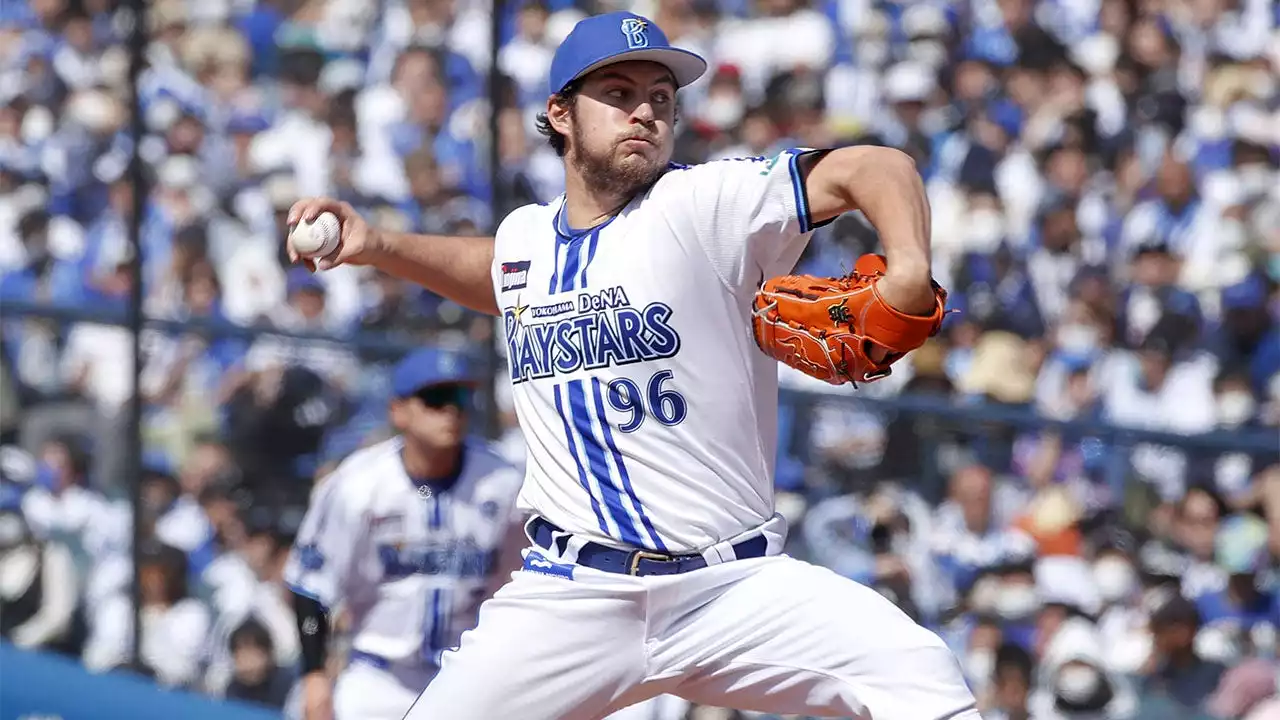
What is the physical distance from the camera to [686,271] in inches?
135

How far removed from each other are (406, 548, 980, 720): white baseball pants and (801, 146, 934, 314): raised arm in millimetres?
728

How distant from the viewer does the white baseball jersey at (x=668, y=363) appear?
11.2 feet

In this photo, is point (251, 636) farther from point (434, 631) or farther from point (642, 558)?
point (642, 558)

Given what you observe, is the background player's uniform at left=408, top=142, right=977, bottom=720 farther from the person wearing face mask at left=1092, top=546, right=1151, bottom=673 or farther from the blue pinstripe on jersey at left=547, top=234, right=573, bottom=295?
the person wearing face mask at left=1092, top=546, right=1151, bottom=673

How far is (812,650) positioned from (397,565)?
7.24ft

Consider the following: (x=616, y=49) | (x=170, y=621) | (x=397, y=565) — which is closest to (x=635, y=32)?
(x=616, y=49)

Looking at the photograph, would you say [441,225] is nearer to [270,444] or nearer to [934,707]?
[270,444]

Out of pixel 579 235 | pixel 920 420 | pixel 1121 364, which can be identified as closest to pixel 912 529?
pixel 920 420

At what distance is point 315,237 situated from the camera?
3693mm

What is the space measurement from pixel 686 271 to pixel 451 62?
259 inches

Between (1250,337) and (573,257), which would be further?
(1250,337)

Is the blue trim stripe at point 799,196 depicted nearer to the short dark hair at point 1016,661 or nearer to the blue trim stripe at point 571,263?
the blue trim stripe at point 571,263

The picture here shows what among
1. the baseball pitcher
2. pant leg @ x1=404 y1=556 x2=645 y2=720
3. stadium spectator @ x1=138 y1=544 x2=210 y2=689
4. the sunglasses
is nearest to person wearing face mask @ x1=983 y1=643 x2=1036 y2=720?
the sunglasses

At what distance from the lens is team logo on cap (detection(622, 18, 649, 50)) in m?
3.46
